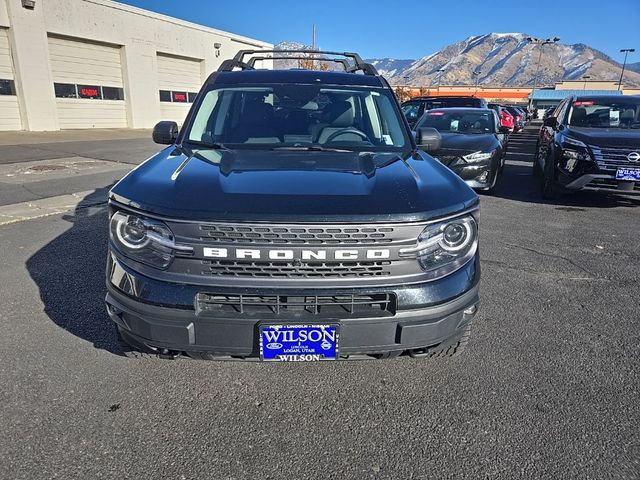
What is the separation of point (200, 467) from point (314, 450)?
533mm

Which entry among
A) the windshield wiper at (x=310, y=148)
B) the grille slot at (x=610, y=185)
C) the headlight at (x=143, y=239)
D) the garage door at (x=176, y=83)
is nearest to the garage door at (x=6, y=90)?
the garage door at (x=176, y=83)

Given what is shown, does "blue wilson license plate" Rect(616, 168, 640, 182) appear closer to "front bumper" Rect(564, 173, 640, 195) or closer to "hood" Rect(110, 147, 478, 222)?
"front bumper" Rect(564, 173, 640, 195)

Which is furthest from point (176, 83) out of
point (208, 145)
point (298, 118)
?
point (208, 145)

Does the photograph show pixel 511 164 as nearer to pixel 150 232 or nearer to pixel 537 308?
pixel 537 308

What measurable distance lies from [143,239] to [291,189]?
760mm

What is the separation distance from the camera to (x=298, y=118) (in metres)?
3.54

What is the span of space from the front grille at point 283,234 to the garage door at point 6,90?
2014 cm

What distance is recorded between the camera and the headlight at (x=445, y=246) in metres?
2.25

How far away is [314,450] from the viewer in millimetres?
2234

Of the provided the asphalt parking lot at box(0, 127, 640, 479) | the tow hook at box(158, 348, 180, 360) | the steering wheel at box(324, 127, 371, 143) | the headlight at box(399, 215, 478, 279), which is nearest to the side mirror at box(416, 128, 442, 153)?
the steering wheel at box(324, 127, 371, 143)

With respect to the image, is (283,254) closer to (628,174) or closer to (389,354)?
(389,354)

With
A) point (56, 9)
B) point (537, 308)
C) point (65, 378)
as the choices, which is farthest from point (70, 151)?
point (537, 308)

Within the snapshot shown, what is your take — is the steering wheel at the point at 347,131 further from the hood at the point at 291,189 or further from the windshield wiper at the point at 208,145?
the windshield wiper at the point at 208,145

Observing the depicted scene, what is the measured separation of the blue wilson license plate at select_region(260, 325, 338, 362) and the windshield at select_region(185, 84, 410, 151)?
153 centimetres
